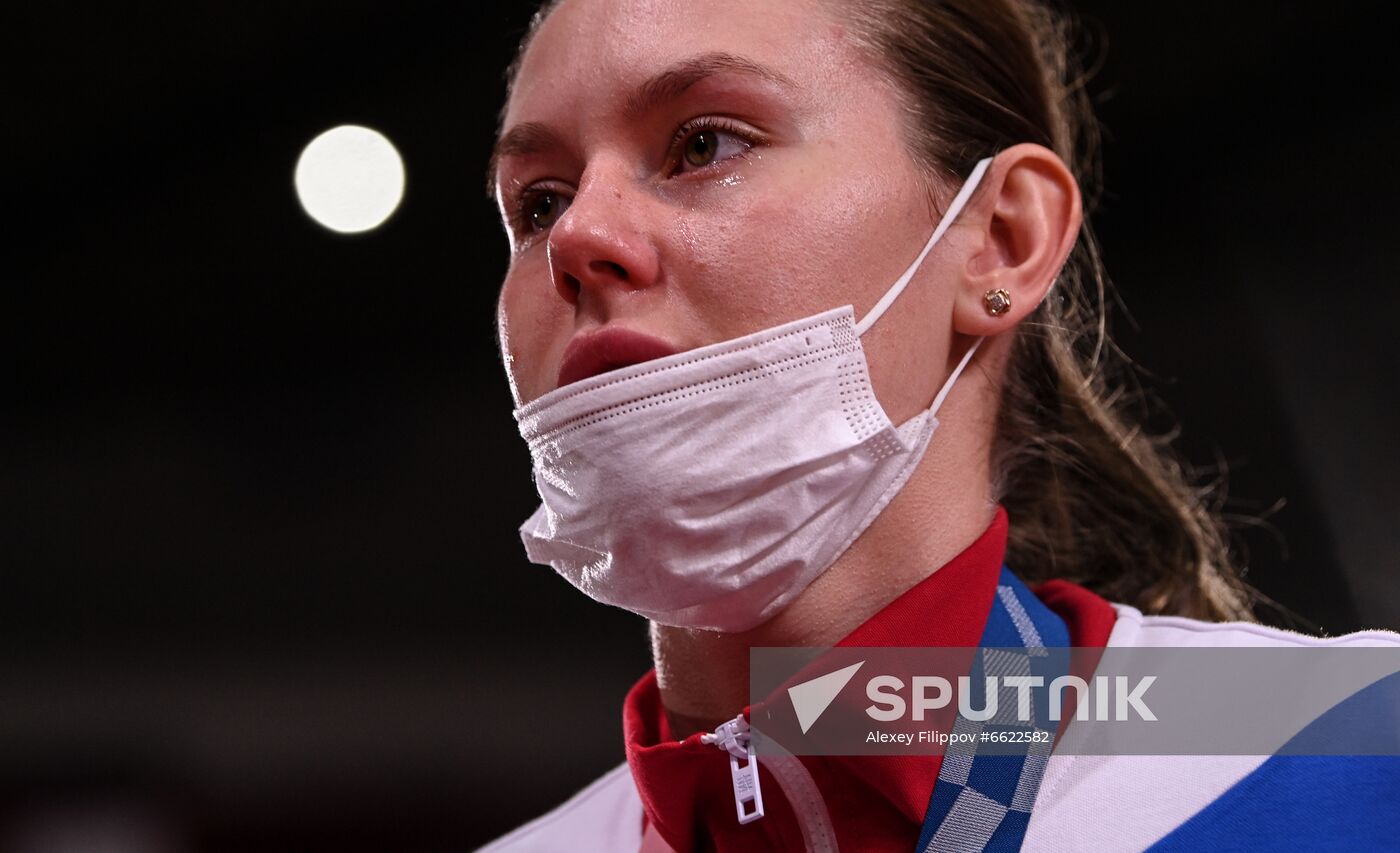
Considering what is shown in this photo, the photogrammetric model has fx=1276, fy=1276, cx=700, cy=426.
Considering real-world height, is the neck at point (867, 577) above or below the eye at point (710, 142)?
below

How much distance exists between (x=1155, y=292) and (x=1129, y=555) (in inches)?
39.6

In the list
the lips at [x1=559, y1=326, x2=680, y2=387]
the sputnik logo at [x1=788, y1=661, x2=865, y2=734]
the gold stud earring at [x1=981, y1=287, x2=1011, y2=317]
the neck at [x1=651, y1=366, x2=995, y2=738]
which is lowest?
the sputnik logo at [x1=788, y1=661, x2=865, y2=734]

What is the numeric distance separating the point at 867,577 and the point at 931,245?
14.9 inches

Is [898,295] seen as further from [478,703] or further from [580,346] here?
[478,703]

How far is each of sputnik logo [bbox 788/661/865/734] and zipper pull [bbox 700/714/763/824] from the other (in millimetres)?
56

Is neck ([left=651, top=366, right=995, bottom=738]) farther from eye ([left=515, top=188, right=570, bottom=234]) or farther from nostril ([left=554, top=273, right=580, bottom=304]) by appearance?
eye ([left=515, top=188, right=570, bottom=234])

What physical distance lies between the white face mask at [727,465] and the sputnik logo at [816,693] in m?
0.09

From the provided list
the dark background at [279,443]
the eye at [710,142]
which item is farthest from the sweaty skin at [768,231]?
the dark background at [279,443]

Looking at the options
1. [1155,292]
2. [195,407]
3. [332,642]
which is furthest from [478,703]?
[1155,292]

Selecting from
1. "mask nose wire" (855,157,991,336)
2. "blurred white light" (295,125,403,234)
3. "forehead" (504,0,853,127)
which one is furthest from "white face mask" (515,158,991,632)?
"blurred white light" (295,125,403,234)

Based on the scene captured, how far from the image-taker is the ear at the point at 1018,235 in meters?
1.47

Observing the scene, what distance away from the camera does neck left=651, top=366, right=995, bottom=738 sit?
1.37 meters

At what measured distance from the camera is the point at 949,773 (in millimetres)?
1287

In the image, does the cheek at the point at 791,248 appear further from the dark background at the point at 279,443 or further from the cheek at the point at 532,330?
the dark background at the point at 279,443
